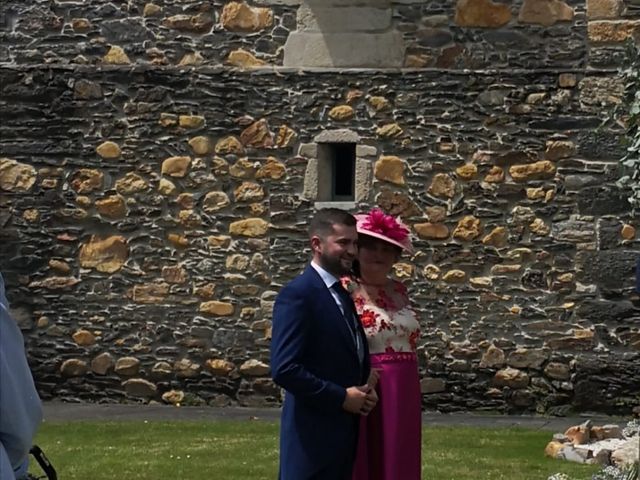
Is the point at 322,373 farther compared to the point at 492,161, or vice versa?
the point at 492,161

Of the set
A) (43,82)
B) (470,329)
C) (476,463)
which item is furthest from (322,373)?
(43,82)

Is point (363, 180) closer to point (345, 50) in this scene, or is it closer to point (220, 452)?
point (345, 50)

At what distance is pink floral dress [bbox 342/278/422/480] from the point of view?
241 inches

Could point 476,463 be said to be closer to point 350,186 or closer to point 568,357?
point 568,357

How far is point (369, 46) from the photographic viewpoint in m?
11.9

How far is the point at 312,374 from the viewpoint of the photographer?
18.7ft

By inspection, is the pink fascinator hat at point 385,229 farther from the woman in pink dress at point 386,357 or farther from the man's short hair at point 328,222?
the man's short hair at point 328,222

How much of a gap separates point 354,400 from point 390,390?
51 cm

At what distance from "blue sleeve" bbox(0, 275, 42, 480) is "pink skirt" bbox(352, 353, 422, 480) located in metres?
2.29

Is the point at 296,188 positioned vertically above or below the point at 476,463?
above

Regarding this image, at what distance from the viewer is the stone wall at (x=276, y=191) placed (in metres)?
11.6

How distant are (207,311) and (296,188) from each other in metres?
1.28

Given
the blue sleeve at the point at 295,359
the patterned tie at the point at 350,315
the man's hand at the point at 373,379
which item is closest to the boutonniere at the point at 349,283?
the patterned tie at the point at 350,315

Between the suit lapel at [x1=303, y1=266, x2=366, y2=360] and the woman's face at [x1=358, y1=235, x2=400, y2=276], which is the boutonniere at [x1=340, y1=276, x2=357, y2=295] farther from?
the suit lapel at [x1=303, y1=266, x2=366, y2=360]
